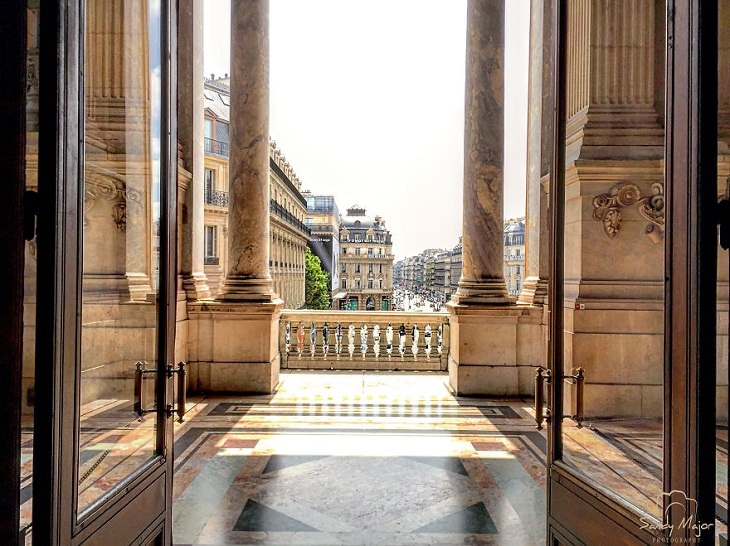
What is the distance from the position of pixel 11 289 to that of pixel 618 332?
15.2ft

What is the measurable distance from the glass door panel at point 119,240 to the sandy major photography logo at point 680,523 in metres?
2.05

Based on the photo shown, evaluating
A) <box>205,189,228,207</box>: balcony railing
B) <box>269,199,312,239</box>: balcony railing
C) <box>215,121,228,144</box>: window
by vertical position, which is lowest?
<box>205,189,228,207</box>: balcony railing

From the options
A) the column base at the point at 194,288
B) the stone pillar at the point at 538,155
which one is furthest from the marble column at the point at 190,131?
the stone pillar at the point at 538,155

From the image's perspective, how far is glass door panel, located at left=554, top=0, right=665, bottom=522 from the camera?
2.33 metres

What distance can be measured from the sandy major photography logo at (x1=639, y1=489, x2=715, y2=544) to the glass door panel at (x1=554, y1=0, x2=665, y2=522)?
4.1 inches

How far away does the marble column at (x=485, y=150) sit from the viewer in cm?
779

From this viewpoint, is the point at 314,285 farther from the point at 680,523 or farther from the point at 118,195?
the point at 680,523

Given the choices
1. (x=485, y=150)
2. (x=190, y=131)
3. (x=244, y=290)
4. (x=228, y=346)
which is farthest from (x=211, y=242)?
(x=485, y=150)

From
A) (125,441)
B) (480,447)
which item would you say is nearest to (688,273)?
(125,441)

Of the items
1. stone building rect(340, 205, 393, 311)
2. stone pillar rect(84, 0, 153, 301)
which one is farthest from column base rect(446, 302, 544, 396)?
stone building rect(340, 205, 393, 311)

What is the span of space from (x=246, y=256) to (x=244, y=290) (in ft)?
1.74

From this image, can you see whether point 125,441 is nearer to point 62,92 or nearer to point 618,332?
point 62,92

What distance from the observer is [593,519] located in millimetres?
2131

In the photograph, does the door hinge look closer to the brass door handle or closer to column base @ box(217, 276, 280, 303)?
the brass door handle
